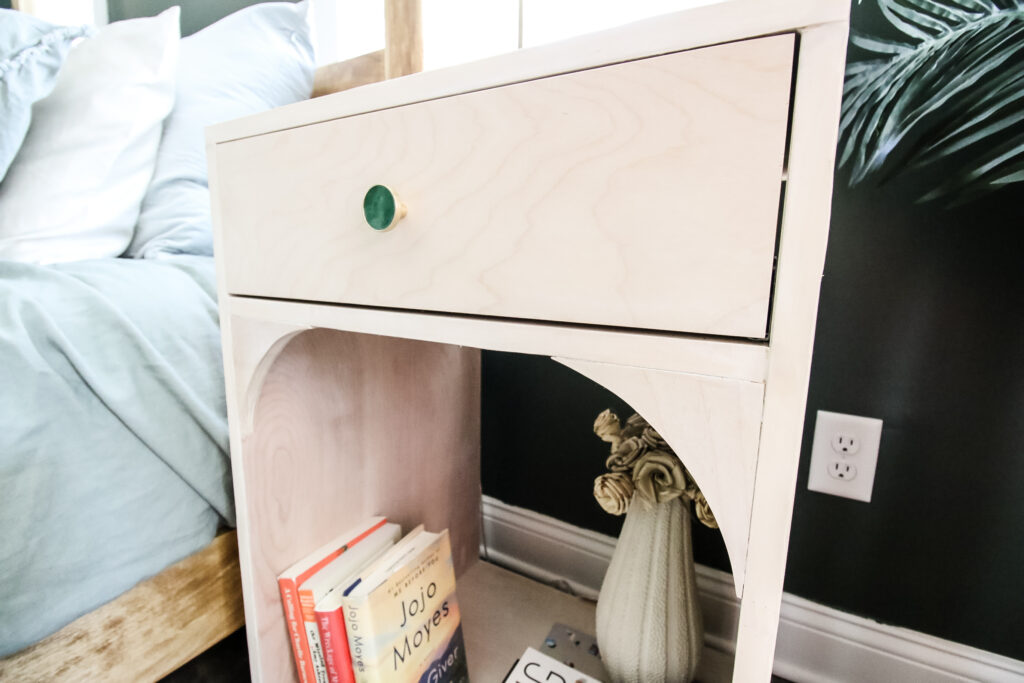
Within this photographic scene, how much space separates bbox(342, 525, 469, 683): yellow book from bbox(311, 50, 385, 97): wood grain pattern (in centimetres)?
87

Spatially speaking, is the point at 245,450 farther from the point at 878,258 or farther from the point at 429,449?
the point at 878,258

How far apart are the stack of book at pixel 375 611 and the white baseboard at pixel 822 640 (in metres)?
0.28

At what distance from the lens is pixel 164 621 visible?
0.57 meters

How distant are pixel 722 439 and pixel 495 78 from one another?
29 cm

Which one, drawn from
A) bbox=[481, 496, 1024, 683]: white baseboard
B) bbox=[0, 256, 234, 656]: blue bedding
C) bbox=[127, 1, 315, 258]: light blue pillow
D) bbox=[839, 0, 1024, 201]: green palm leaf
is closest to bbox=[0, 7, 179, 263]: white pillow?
bbox=[127, 1, 315, 258]: light blue pillow

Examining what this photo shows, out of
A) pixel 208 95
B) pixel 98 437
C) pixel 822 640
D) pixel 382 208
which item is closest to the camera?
pixel 382 208

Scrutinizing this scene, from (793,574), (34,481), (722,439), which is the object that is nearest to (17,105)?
(34,481)

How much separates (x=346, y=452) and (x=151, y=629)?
0.91 ft

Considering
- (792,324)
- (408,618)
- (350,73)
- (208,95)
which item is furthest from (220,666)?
(350,73)

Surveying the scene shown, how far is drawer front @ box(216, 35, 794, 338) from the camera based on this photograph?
28 centimetres

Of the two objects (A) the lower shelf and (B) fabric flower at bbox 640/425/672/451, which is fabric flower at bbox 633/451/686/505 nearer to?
(B) fabric flower at bbox 640/425/672/451

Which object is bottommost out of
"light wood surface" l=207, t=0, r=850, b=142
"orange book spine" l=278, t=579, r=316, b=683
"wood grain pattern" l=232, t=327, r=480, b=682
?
"orange book spine" l=278, t=579, r=316, b=683

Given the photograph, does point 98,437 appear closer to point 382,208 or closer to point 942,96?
point 382,208

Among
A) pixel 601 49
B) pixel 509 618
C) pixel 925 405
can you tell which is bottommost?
pixel 509 618
